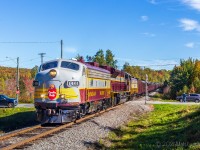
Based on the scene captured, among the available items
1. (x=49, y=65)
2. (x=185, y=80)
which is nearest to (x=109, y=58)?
(x=185, y=80)

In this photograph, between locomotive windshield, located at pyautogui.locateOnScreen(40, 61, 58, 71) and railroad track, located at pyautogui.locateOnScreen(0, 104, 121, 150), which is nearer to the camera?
railroad track, located at pyautogui.locateOnScreen(0, 104, 121, 150)

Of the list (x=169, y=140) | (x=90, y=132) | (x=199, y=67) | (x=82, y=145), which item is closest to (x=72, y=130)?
(x=90, y=132)

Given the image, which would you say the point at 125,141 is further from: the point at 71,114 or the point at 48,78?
the point at 48,78

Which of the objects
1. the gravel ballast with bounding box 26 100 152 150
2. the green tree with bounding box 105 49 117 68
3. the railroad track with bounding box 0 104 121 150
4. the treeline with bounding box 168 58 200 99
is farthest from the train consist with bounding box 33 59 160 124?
the green tree with bounding box 105 49 117 68

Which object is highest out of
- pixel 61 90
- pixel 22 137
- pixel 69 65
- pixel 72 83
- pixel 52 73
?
pixel 69 65

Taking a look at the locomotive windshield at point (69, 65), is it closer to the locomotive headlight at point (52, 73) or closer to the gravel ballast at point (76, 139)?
the locomotive headlight at point (52, 73)

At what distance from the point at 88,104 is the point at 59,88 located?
4.08 m

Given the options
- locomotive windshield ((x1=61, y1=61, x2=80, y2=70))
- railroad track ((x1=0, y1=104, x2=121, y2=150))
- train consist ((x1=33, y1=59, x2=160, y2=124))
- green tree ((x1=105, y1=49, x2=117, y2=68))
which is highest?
green tree ((x1=105, y1=49, x2=117, y2=68))

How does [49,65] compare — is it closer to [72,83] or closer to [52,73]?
[52,73]

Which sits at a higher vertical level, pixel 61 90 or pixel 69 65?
pixel 69 65

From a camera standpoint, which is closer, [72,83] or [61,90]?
[61,90]

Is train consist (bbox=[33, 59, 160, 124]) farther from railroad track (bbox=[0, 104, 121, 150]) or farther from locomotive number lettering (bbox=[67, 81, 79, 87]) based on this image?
railroad track (bbox=[0, 104, 121, 150])

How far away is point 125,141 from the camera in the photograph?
15.8 meters

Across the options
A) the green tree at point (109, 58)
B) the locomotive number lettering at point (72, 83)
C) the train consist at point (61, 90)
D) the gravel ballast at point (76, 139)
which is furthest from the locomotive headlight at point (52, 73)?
the green tree at point (109, 58)
